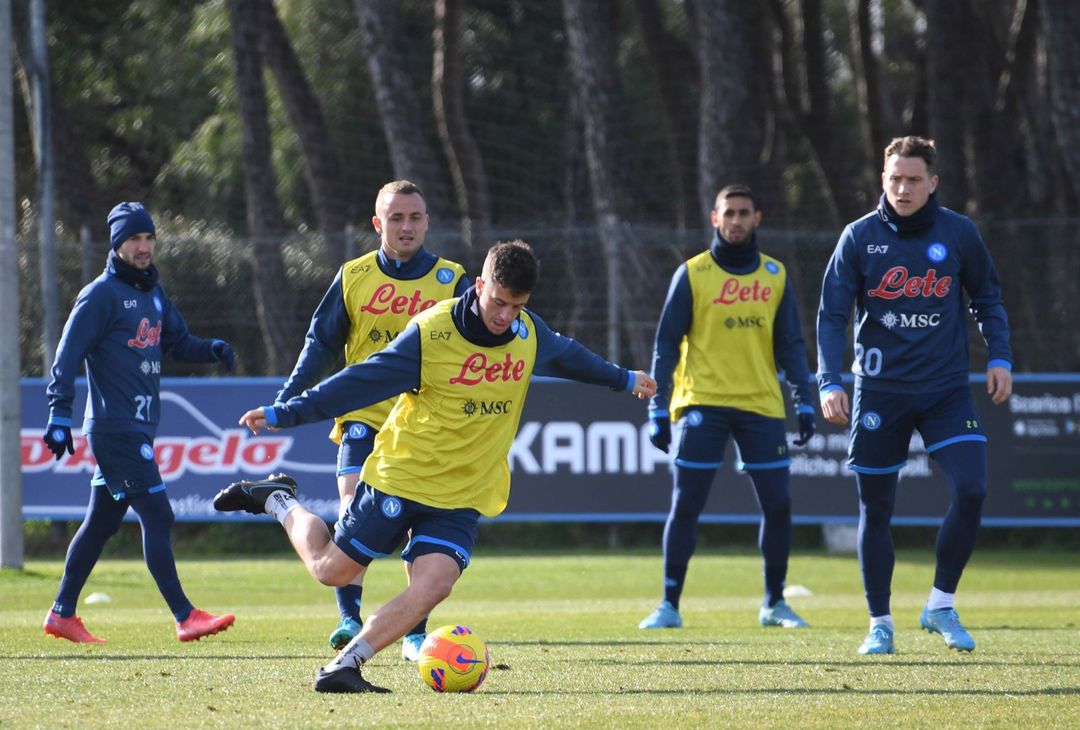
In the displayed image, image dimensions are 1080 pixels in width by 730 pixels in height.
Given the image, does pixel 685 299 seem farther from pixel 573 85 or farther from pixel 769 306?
pixel 573 85

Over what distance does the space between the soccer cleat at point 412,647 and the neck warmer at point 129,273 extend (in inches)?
92.4

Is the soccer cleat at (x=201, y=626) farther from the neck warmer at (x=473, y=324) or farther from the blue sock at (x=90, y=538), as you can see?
the neck warmer at (x=473, y=324)

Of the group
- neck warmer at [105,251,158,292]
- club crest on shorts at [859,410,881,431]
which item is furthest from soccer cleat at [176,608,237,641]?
club crest on shorts at [859,410,881,431]

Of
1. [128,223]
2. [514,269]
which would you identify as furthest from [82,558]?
[514,269]

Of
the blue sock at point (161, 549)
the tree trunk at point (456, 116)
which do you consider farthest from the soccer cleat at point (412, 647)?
the tree trunk at point (456, 116)

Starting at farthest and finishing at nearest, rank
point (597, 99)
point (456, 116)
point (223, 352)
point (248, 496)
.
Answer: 1. point (456, 116)
2. point (597, 99)
3. point (223, 352)
4. point (248, 496)

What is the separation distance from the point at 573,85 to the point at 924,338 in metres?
17.5

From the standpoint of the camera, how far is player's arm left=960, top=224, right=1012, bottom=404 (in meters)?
7.32

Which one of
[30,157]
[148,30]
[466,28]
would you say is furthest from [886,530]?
[148,30]

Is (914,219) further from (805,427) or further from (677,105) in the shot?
(677,105)

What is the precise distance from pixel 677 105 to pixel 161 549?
15.3 meters

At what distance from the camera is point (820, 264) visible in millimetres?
15773

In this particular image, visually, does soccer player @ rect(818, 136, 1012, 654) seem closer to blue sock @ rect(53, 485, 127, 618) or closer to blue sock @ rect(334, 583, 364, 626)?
blue sock @ rect(334, 583, 364, 626)

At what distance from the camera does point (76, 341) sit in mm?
7996
